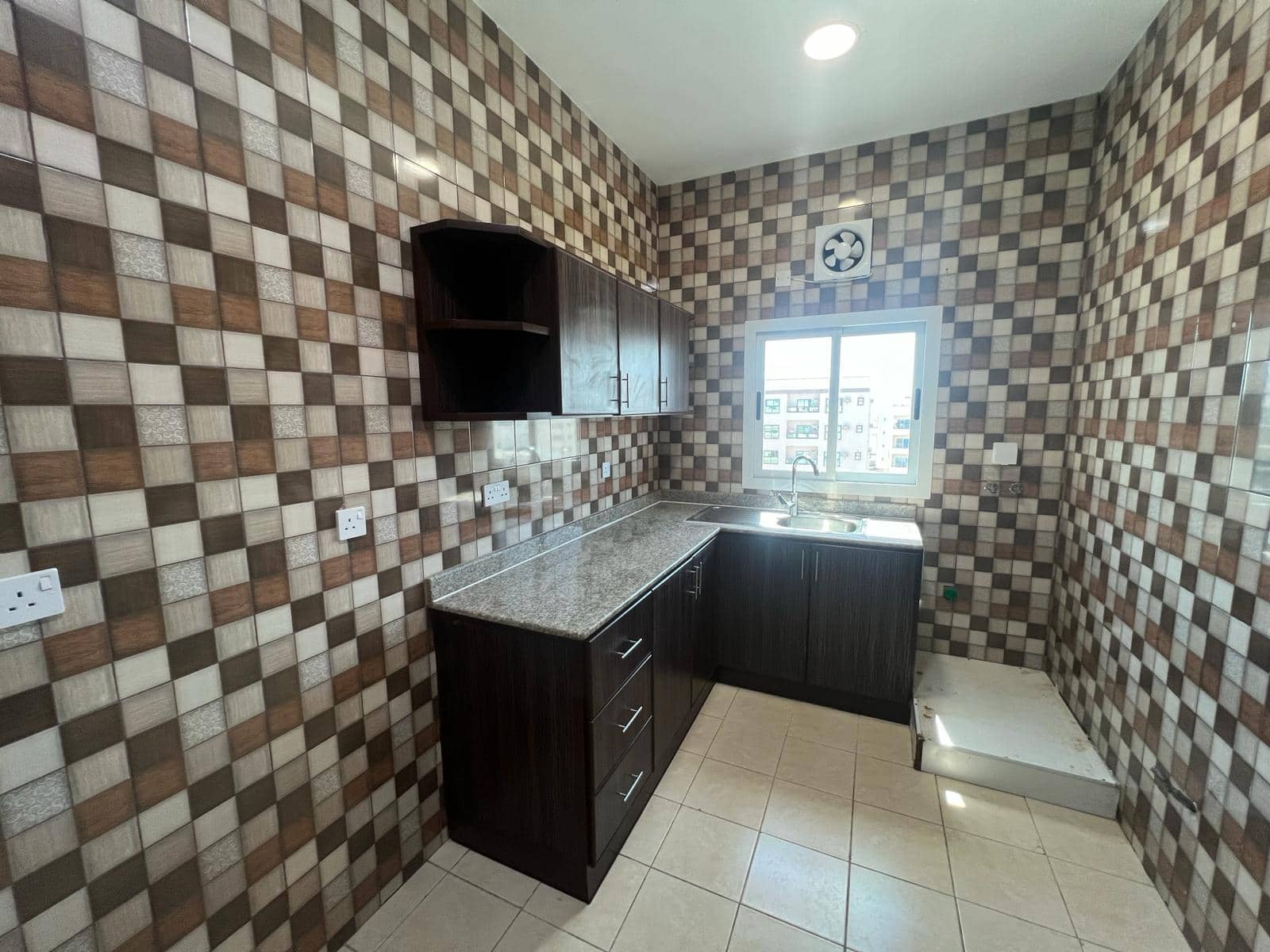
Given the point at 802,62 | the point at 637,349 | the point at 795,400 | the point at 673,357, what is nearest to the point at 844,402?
the point at 795,400

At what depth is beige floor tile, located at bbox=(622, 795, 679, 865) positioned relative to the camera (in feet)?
5.50

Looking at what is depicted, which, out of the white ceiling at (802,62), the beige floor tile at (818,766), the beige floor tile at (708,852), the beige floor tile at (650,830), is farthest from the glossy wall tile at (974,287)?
the beige floor tile at (650,830)

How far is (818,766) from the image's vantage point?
2.08 m

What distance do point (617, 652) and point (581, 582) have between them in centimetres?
30

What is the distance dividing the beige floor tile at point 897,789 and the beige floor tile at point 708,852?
0.53m

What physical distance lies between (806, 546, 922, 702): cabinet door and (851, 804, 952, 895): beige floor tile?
24.6 inches

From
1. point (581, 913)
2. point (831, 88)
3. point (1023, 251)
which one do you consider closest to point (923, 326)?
point (1023, 251)

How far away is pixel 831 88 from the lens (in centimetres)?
220

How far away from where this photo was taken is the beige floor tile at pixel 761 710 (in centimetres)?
237

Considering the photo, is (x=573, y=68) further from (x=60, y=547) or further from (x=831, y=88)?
(x=60, y=547)

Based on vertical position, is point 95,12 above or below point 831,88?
below

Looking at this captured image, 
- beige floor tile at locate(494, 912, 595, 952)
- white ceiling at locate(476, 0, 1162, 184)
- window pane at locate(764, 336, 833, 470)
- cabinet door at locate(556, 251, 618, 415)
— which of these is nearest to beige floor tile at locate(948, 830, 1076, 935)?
beige floor tile at locate(494, 912, 595, 952)

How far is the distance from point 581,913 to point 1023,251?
129 inches

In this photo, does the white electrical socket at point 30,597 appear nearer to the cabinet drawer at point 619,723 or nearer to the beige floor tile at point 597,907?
the cabinet drawer at point 619,723
